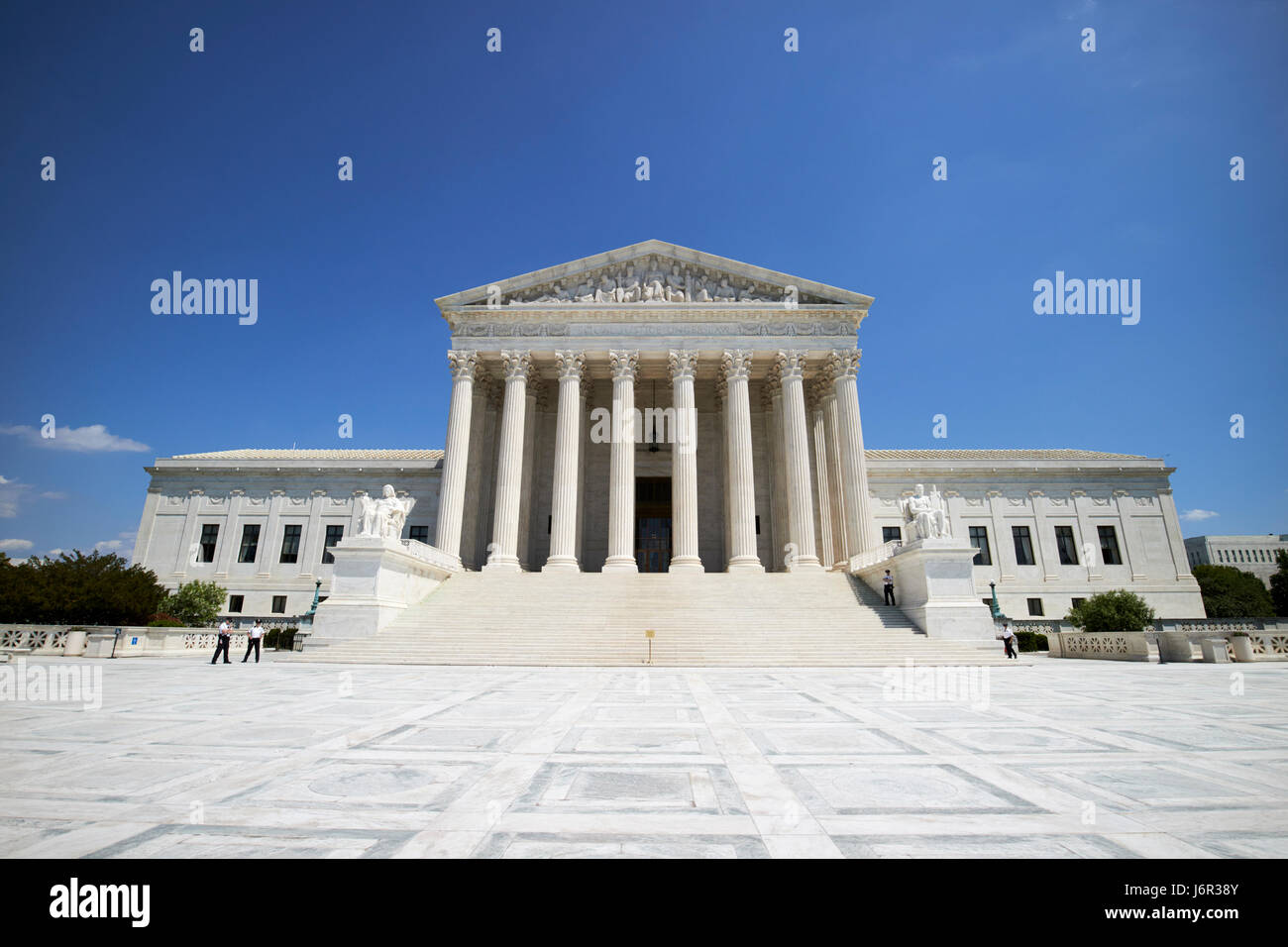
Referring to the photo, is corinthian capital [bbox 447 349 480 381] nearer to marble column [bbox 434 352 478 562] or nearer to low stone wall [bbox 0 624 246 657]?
marble column [bbox 434 352 478 562]

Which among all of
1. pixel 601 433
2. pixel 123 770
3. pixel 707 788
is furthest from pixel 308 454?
pixel 707 788

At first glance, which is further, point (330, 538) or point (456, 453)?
point (330, 538)

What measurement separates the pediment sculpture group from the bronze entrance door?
11357mm

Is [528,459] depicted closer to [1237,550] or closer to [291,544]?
[291,544]

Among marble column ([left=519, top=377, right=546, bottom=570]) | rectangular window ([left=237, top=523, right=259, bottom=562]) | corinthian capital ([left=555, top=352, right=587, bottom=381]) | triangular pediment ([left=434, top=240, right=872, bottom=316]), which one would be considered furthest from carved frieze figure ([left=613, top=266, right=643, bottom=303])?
rectangular window ([left=237, top=523, right=259, bottom=562])

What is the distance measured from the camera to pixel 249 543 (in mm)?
39594

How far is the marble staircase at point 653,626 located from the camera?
17.8 metres

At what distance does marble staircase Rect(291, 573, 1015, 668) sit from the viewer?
17.8 metres

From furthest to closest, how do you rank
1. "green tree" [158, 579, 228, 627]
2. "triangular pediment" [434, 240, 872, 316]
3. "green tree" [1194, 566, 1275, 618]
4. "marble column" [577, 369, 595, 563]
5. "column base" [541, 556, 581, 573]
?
"green tree" [1194, 566, 1275, 618], "marble column" [577, 369, 595, 563], "triangular pediment" [434, 240, 872, 316], "green tree" [158, 579, 228, 627], "column base" [541, 556, 581, 573]

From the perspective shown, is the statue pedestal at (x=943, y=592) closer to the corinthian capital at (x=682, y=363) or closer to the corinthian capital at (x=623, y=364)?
the corinthian capital at (x=682, y=363)

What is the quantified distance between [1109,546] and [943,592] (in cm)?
2667

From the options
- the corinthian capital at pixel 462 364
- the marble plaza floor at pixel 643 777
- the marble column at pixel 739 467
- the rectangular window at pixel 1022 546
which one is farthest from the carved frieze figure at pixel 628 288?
the rectangular window at pixel 1022 546

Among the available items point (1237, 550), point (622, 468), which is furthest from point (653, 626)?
point (1237, 550)

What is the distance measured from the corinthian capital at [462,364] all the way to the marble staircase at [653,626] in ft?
35.9
